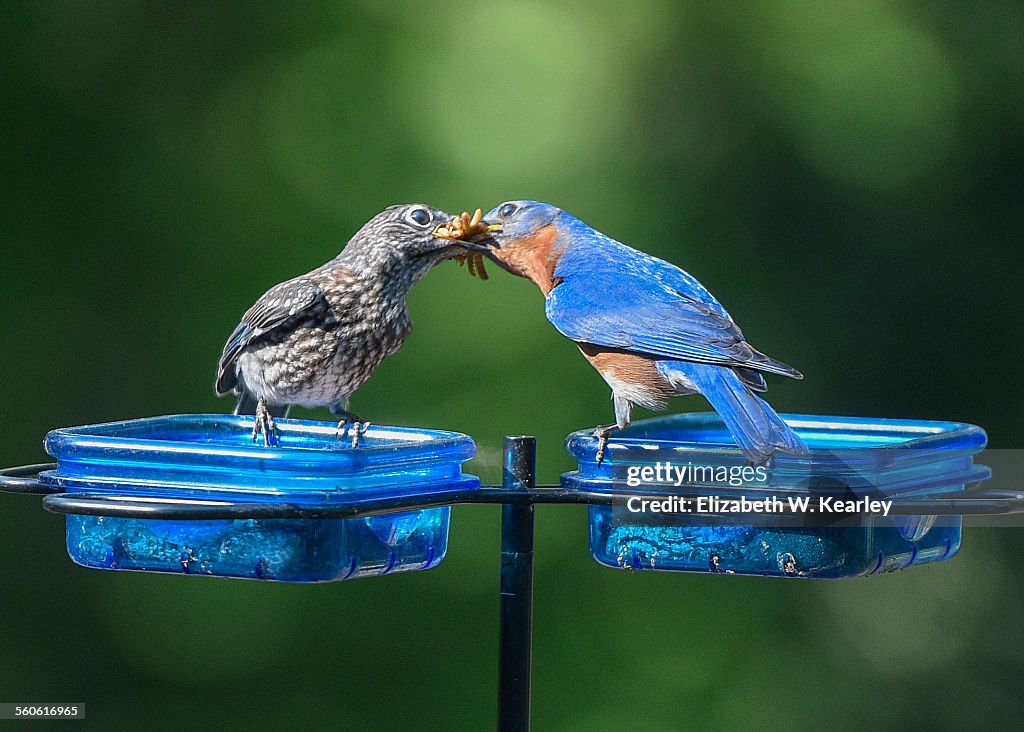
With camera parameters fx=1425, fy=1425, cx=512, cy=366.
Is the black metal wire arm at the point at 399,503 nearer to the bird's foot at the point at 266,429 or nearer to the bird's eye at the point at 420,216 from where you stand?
the bird's foot at the point at 266,429

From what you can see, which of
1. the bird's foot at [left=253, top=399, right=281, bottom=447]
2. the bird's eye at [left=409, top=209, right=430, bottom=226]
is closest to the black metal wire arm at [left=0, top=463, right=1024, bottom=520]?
the bird's foot at [left=253, top=399, right=281, bottom=447]

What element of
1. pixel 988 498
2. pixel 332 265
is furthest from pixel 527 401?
pixel 988 498

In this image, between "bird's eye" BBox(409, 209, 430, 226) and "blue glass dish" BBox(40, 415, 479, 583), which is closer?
"blue glass dish" BBox(40, 415, 479, 583)

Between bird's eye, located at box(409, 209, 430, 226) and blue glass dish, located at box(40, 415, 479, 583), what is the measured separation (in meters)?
0.74

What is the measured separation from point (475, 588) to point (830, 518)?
3230 millimetres

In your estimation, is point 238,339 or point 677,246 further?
point 677,246

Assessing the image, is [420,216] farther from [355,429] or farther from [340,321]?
[355,429]

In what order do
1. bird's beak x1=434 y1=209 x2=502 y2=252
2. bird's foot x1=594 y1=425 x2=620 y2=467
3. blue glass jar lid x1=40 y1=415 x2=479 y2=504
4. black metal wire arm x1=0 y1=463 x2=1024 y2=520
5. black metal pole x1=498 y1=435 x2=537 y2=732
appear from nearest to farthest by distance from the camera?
black metal wire arm x1=0 y1=463 x2=1024 y2=520 < blue glass jar lid x1=40 y1=415 x2=479 y2=504 < black metal pole x1=498 y1=435 x2=537 y2=732 < bird's foot x1=594 y1=425 x2=620 y2=467 < bird's beak x1=434 y1=209 x2=502 y2=252

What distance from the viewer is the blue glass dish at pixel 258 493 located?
2.55 meters

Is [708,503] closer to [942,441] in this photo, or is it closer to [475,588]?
[942,441]

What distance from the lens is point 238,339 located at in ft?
11.3

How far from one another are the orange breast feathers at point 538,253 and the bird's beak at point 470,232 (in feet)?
0.12

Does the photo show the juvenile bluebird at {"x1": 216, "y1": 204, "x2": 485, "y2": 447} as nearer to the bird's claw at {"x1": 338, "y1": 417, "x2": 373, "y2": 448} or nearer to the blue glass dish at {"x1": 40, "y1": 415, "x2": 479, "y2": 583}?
the bird's claw at {"x1": 338, "y1": 417, "x2": 373, "y2": 448}

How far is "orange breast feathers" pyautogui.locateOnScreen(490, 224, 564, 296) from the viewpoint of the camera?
3373 millimetres
